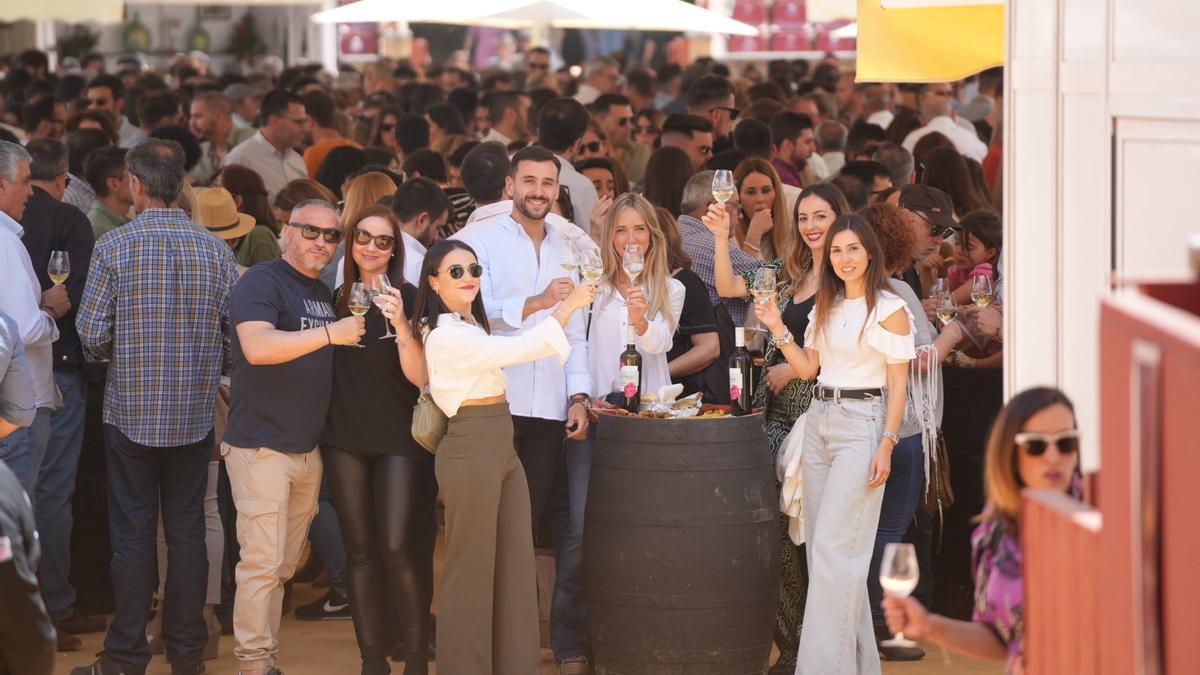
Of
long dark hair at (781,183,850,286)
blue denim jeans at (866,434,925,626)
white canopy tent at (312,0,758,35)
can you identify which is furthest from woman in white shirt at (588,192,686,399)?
white canopy tent at (312,0,758,35)

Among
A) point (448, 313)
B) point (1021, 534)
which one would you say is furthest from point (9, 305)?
point (1021, 534)

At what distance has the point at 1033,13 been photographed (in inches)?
167

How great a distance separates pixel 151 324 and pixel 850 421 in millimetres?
2451

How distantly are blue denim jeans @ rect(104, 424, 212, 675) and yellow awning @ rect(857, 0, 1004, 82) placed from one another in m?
3.30

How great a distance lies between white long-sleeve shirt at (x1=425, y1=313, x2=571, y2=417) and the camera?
5.46 m

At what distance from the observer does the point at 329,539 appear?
7098 mm

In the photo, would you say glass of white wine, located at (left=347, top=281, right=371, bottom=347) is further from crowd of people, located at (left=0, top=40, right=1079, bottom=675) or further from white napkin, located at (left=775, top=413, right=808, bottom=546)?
white napkin, located at (left=775, top=413, right=808, bottom=546)

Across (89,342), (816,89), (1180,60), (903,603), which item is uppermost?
(816,89)

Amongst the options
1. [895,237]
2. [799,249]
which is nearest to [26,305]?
[799,249]

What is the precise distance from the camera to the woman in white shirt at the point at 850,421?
5617 mm

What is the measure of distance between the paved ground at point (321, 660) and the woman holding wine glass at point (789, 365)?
479 millimetres

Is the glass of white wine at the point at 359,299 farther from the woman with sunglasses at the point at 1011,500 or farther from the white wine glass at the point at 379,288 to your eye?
the woman with sunglasses at the point at 1011,500

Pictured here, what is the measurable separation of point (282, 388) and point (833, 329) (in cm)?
187

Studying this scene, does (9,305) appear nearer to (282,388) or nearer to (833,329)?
(282,388)
